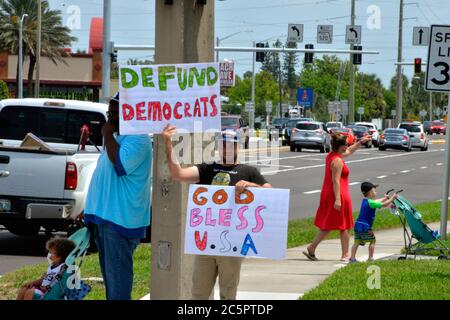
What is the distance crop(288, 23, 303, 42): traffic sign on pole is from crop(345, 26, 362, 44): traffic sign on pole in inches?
191

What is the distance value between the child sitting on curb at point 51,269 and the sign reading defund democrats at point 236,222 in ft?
3.39

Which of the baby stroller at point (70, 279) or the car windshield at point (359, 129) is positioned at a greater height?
the baby stroller at point (70, 279)

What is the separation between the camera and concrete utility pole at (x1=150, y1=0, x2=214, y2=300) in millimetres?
7695

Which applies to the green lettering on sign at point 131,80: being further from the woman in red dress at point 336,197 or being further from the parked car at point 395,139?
the parked car at point 395,139

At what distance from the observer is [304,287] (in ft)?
36.0

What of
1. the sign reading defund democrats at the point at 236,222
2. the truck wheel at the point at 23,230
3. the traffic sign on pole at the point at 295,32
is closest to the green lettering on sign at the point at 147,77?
→ the sign reading defund democrats at the point at 236,222

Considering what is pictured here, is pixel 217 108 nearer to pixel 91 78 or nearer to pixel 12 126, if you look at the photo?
pixel 12 126

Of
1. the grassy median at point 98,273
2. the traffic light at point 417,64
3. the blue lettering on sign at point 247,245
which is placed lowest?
the grassy median at point 98,273

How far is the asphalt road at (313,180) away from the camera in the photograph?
1477cm

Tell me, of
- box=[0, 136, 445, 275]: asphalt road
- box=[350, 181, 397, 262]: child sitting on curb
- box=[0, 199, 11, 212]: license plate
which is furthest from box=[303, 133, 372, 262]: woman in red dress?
box=[0, 199, 11, 212]: license plate

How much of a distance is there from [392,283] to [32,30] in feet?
187

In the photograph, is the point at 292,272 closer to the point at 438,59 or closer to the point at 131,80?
the point at 438,59

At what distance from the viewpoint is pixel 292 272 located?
486 inches
